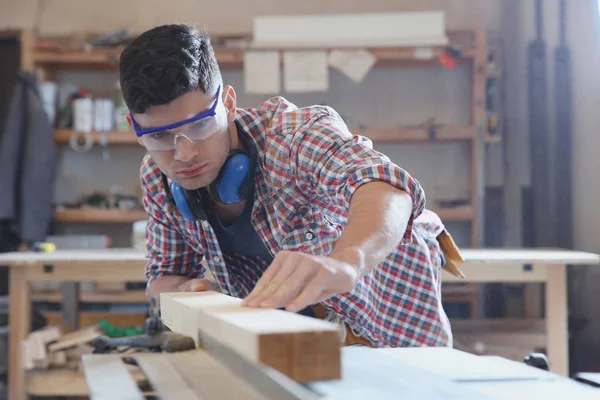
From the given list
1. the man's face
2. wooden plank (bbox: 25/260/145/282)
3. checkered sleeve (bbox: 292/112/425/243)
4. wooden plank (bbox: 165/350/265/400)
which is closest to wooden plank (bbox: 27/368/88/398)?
wooden plank (bbox: 25/260/145/282)

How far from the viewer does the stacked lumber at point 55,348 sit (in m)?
3.17

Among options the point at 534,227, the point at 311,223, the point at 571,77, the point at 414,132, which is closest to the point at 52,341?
the point at 311,223

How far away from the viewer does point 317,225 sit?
1.63m

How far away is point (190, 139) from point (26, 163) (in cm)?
358

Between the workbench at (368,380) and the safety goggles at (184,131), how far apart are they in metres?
0.43

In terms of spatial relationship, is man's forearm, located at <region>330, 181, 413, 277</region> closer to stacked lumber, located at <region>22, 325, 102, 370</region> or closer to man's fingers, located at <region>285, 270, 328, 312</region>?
man's fingers, located at <region>285, 270, 328, 312</region>

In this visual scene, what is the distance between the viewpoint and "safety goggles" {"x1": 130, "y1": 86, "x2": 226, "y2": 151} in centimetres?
145

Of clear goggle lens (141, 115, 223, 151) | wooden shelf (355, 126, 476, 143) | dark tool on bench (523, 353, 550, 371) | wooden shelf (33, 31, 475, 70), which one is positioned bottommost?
dark tool on bench (523, 353, 550, 371)

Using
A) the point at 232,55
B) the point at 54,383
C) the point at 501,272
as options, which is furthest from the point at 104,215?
the point at 501,272

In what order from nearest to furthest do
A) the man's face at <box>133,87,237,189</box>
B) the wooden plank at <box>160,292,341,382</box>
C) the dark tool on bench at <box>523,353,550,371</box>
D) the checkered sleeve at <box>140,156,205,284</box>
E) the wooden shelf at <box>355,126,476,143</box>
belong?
the wooden plank at <box>160,292,341,382</box> → the dark tool on bench at <box>523,353,550,371</box> → the man's face at <box>133,87,237,189</box> → the checkered sleeve at <box>140,156,205,284</box> → the wooden shelf at <box>355,126,476,143</box>

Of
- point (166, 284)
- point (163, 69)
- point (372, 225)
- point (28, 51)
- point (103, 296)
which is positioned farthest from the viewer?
point (28, 51)

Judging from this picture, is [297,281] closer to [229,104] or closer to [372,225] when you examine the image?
[372,225]

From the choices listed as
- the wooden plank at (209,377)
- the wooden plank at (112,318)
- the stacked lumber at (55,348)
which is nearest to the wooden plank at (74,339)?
the stacked lumber at (55,348)

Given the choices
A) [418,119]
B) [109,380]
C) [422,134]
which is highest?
[418,119]
